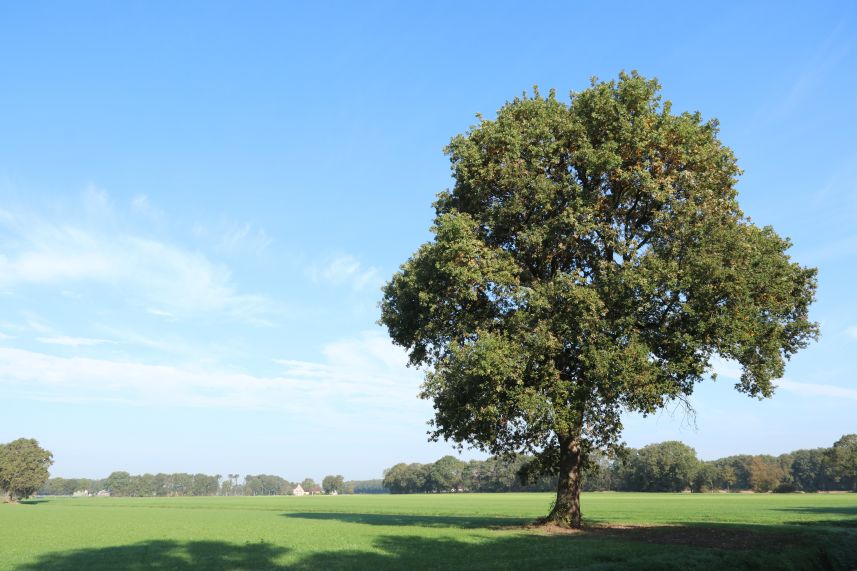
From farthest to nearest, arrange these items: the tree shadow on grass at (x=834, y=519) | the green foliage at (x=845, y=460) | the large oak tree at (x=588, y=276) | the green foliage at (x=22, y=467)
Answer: the green foliage at (x=845, y=460) → the green foliage at (x=22, y=467) → the tree shadow on grass at (x=834, y=519) → the large oak tree at (x=588, y=276)

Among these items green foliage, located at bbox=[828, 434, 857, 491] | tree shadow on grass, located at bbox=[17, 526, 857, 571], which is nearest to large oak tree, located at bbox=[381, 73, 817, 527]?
tree shadow on grass, located at bbox=[17, 526, 857, 571]

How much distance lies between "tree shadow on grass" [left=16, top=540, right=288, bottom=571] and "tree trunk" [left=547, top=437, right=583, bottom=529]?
1554 centimetres

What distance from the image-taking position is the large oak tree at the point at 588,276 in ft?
97.6

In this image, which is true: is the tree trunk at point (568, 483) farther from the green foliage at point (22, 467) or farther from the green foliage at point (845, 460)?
the green foliage at point (845, 460)

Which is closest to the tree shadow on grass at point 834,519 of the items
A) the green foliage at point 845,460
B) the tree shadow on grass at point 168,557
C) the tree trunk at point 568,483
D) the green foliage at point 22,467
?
the tree trunk at point 568,483

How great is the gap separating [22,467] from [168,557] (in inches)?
5710

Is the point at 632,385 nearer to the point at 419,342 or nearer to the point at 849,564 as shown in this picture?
the point at 849,564

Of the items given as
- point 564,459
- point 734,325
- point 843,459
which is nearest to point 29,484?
point 564,459

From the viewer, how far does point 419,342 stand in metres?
38.6

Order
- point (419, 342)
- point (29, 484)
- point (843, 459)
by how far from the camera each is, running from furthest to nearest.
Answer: point (843, 459), point (29, 484), point (419, 342)

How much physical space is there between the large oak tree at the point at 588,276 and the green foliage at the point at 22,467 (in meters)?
149

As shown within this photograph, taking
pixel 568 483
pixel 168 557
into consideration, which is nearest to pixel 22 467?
pixel 168 557

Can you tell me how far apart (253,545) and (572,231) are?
81.8ft

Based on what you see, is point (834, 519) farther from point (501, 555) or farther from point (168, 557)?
point (168, 557)
